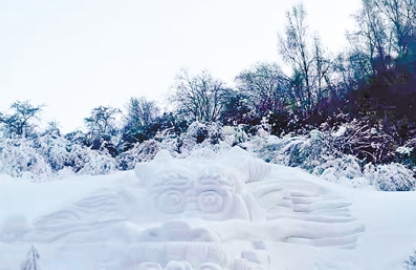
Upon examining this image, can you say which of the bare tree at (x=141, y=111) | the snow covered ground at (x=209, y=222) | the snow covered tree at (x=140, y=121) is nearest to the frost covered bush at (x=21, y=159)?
the snow covered tree at (x=140, y=121)

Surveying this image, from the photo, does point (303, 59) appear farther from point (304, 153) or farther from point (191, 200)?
point (191, 200)

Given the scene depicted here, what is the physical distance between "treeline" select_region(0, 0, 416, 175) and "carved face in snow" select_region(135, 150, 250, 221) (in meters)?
4.15

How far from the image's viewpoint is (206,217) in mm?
2572

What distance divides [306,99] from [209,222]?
792cm

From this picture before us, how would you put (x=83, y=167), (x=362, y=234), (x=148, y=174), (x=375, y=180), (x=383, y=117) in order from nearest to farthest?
(x=362, y=234)
(x=148, y=174)
(x=375, y=180)
(x=83, y=167)
(x=383, y=117)

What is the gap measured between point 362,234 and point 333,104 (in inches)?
257

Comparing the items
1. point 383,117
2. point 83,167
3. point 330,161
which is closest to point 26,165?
point 83,167

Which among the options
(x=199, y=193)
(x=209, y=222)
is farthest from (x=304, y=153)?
(x=209, y=222)

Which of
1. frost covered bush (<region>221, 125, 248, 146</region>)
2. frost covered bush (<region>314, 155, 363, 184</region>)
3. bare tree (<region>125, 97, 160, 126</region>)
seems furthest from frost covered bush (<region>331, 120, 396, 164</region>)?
bare tree (<region>125, 97, 160, 126</region>)

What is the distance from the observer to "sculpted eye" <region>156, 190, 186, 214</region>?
8.64ft

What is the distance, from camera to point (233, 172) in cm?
273

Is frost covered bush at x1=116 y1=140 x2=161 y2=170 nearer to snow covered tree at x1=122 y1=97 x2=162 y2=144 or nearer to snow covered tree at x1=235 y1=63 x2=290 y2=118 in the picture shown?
snow covered tree at x1=122 y1=97 x2=162 y2=144

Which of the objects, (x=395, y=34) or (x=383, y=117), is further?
(x=395, y=34)

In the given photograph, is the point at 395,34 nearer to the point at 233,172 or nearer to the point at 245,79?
the point at 245,79
